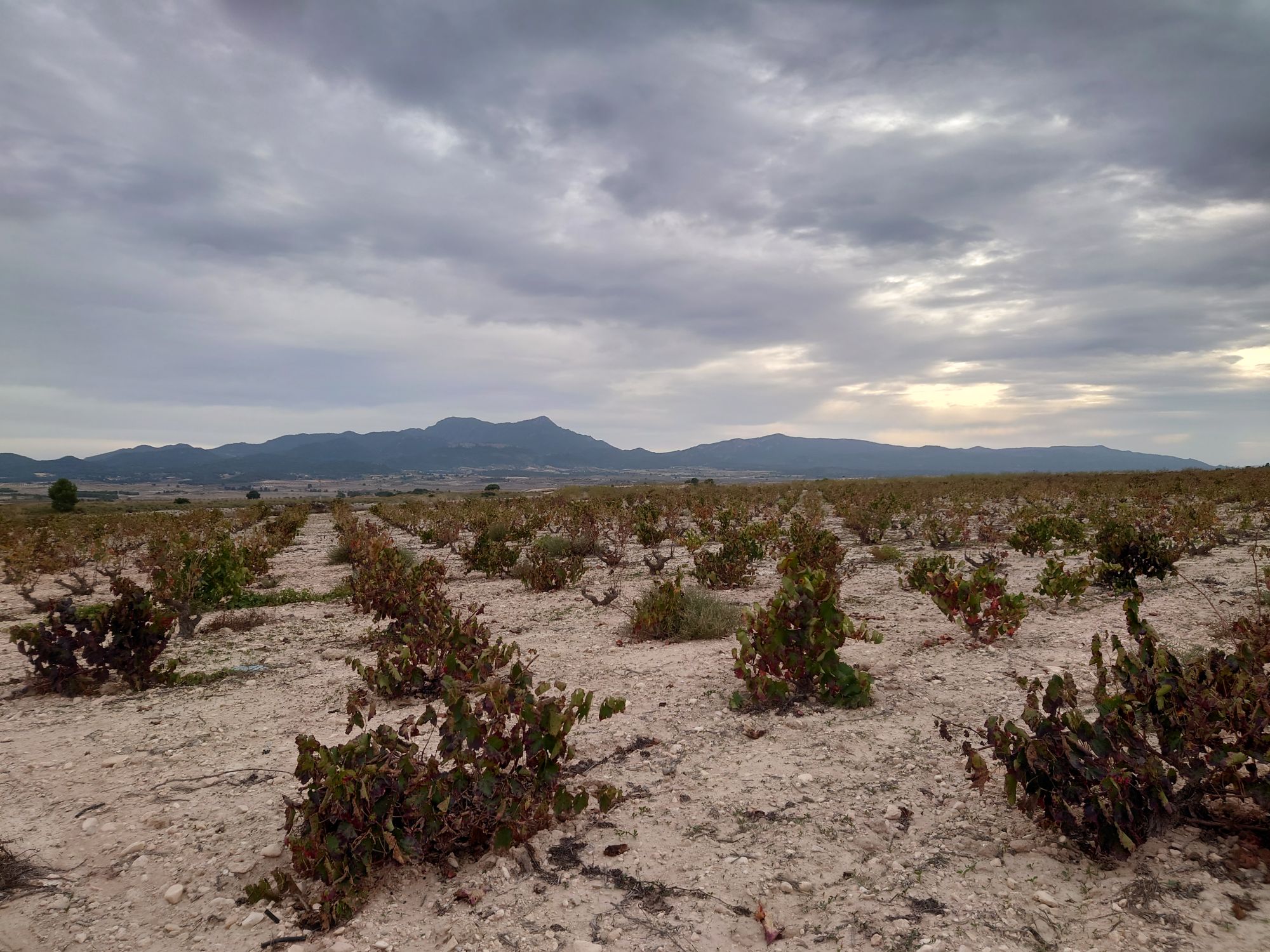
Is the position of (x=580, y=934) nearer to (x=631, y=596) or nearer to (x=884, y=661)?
(x=884, y=661)

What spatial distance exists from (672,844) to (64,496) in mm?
45476

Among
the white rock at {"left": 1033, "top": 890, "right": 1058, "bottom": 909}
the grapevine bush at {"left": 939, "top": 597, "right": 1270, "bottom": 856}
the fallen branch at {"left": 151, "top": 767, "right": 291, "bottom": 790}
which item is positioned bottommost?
the fallen branch at {"left": 151, "top": 767, "right": 291, "bottom": 790}

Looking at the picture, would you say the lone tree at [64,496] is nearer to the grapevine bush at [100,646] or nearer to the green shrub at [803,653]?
the grapevine bush at [100,646]

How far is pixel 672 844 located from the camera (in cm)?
371

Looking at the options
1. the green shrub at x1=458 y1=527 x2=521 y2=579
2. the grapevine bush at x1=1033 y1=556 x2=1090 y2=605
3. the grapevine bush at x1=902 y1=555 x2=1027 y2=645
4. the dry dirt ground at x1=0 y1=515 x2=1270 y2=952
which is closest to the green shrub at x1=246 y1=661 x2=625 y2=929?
the dry dirt ground at x1=0 y1=515 x2=1270 y2=952

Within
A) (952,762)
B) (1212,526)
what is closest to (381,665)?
(952,762)

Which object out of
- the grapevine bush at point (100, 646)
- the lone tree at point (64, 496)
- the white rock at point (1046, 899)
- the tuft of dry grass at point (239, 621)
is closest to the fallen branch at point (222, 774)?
the grapevine bush at point (100, 646)

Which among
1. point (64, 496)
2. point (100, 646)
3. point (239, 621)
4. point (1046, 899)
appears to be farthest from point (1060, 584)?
point (64, 496)

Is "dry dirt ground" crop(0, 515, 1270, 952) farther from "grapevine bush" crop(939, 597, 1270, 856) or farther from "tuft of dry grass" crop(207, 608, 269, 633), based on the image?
"tuft of dry grass" crop(207, 608, 269, 633)

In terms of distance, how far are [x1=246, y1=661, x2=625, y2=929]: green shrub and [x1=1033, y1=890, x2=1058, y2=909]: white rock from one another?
2056 millimetres

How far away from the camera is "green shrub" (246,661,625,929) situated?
331 cm

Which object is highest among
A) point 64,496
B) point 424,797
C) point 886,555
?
point 64,496

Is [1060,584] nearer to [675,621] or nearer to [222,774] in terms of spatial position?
[675,621]

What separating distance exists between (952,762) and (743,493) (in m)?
26.4
